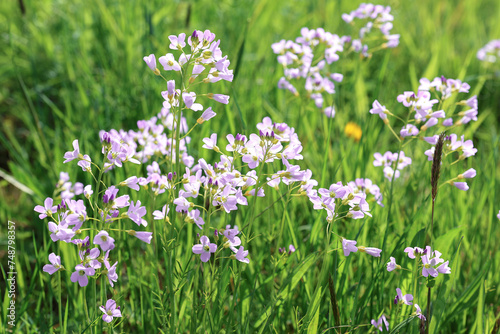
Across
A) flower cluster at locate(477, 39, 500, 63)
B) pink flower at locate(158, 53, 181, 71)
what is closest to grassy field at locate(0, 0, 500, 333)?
flower cluster at locate(477, 39, 500, 63)

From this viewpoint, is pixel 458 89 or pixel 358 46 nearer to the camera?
pixel 458 89

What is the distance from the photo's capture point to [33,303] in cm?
204

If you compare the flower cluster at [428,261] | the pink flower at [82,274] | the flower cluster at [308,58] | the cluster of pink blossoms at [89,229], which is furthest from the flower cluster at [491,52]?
the pink flower at [82,274]

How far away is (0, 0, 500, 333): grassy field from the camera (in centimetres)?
154

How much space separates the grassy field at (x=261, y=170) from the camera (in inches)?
60.8

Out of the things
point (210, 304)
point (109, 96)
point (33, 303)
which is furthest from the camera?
point (109, 96)

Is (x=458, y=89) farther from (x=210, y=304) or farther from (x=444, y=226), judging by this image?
(x=210, y=304)

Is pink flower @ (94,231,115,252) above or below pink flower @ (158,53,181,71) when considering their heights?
below

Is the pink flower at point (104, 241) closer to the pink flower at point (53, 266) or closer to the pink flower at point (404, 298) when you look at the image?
the pink flower at point (53, 266)

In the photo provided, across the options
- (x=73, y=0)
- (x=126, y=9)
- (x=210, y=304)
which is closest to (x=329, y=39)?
(x=210, y=304)

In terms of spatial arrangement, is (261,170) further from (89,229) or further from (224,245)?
(89,229)

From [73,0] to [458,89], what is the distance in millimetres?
3209

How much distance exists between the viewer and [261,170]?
1242 mm

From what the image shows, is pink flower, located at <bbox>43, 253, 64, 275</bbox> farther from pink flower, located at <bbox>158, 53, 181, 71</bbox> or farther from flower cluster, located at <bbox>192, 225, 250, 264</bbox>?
pink flower, located at <bbox>158, 53, 181, 71</bbox>
